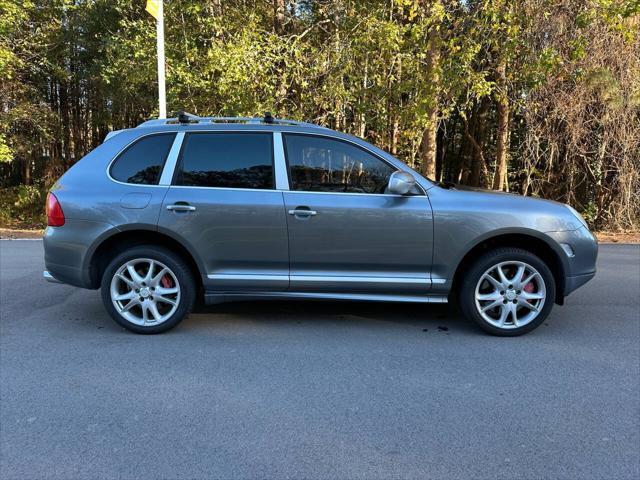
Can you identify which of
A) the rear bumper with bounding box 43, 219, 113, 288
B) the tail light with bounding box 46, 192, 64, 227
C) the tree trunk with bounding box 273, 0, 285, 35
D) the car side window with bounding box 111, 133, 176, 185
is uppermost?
the tree trunk with bounding box 273, 0, 285, 35

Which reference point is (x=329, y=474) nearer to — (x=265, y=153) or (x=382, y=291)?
(x=382, y=291)

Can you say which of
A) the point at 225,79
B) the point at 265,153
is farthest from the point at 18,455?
the point at 225,79

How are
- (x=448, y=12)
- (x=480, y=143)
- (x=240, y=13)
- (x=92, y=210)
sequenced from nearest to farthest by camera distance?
(x=92, y=210) → (x=448, y=12) → (x=240, y=13) → (x=480, y=143)

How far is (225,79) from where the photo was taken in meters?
9.66

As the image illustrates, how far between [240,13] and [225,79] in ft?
7.55

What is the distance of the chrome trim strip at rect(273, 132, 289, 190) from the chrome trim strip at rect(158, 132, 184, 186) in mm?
867

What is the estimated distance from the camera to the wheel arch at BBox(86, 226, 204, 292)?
4.64 meters

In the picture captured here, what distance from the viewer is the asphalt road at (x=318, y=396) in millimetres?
2809

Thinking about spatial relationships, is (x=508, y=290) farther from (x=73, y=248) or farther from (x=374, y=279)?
(x=73, y=248)

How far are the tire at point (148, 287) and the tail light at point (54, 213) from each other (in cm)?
59

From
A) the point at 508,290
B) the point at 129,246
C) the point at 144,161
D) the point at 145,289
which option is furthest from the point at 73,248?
the point at 508,290

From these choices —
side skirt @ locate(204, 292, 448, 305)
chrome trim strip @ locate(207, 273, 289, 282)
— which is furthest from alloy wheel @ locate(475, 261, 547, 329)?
chrome trim strip @ locate(207, 273, 289, 282)

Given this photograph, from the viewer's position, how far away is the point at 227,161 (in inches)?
184

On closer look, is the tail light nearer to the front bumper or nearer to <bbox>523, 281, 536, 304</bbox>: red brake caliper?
<bbox>523, 281, 536, 304</bbox>: red brake caliper
